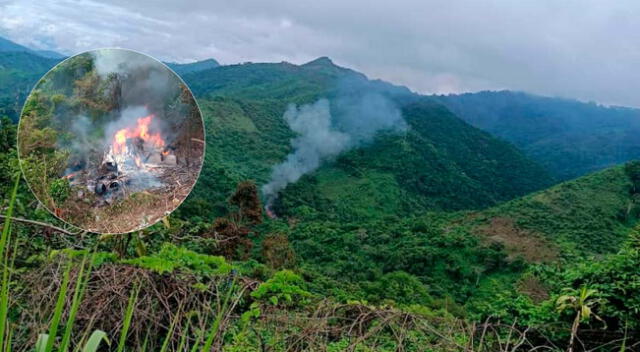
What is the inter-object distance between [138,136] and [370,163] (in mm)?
63654

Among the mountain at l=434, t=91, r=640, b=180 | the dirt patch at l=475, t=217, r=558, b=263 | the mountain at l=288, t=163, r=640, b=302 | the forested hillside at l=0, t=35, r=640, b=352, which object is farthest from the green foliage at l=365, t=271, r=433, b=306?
the mountain at l=434, t=91, r=640, b=180

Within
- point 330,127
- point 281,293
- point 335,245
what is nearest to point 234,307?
point 281,293

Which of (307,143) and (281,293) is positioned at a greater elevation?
(281,293)

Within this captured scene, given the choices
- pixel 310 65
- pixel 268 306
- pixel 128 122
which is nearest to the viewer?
pixel 128 122

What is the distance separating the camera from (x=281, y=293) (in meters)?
3.86

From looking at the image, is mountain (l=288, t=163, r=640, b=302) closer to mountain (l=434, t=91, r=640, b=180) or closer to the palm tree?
A: the palm tree

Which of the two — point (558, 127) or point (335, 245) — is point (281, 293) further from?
point (558, 127)

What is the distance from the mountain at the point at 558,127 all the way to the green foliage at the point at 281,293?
9756cm

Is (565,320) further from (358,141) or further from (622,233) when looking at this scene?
(358,141)

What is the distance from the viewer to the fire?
110 inches

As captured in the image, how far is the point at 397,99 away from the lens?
97.6 meters

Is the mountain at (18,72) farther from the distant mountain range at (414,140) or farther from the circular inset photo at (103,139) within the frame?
the circular inset photo at (103,139)

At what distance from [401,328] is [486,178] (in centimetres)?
7589

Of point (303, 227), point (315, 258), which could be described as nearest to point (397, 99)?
point (303, 227)
